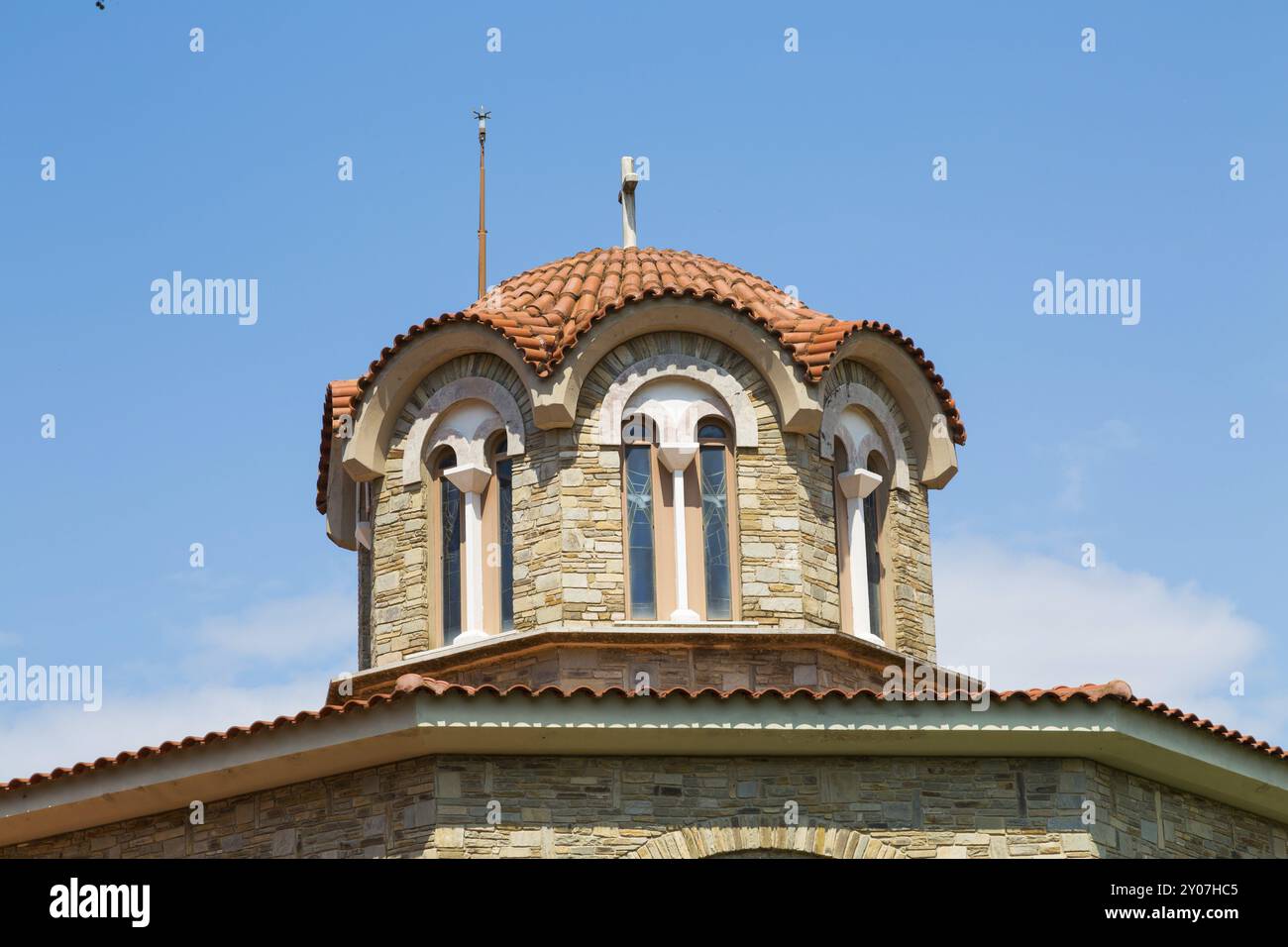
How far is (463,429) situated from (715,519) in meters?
2.93

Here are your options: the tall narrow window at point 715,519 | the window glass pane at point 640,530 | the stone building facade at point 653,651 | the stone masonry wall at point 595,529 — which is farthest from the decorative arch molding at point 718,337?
the window glass pane at point 640,530

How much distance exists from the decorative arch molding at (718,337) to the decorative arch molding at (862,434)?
0.42m

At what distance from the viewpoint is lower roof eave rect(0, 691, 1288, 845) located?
19.1 metres

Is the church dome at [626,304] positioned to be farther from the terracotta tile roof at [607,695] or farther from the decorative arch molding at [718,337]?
the terracotta tile roof at [607,695]

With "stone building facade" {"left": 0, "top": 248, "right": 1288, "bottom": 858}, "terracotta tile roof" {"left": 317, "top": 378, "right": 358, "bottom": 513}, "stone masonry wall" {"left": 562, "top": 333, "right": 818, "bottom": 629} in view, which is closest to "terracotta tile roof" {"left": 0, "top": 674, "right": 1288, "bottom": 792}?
"stone building facade" {"left": 0, "top": 248, "right": 1288, "bottom": 858}

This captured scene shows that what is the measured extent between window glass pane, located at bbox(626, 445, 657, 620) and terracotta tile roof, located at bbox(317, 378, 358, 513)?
3387 millimetres

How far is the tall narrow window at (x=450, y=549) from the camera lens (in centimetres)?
2350

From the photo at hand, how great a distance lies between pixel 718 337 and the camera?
934 inches

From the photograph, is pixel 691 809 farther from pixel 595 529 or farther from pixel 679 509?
pixel 679 509

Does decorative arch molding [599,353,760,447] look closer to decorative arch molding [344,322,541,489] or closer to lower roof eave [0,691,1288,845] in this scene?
decorative arch molding [344,322,541,489]

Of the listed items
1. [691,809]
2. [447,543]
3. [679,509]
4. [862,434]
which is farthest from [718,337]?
[691,809]

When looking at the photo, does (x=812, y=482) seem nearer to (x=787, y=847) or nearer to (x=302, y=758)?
(x=787, y=847)
